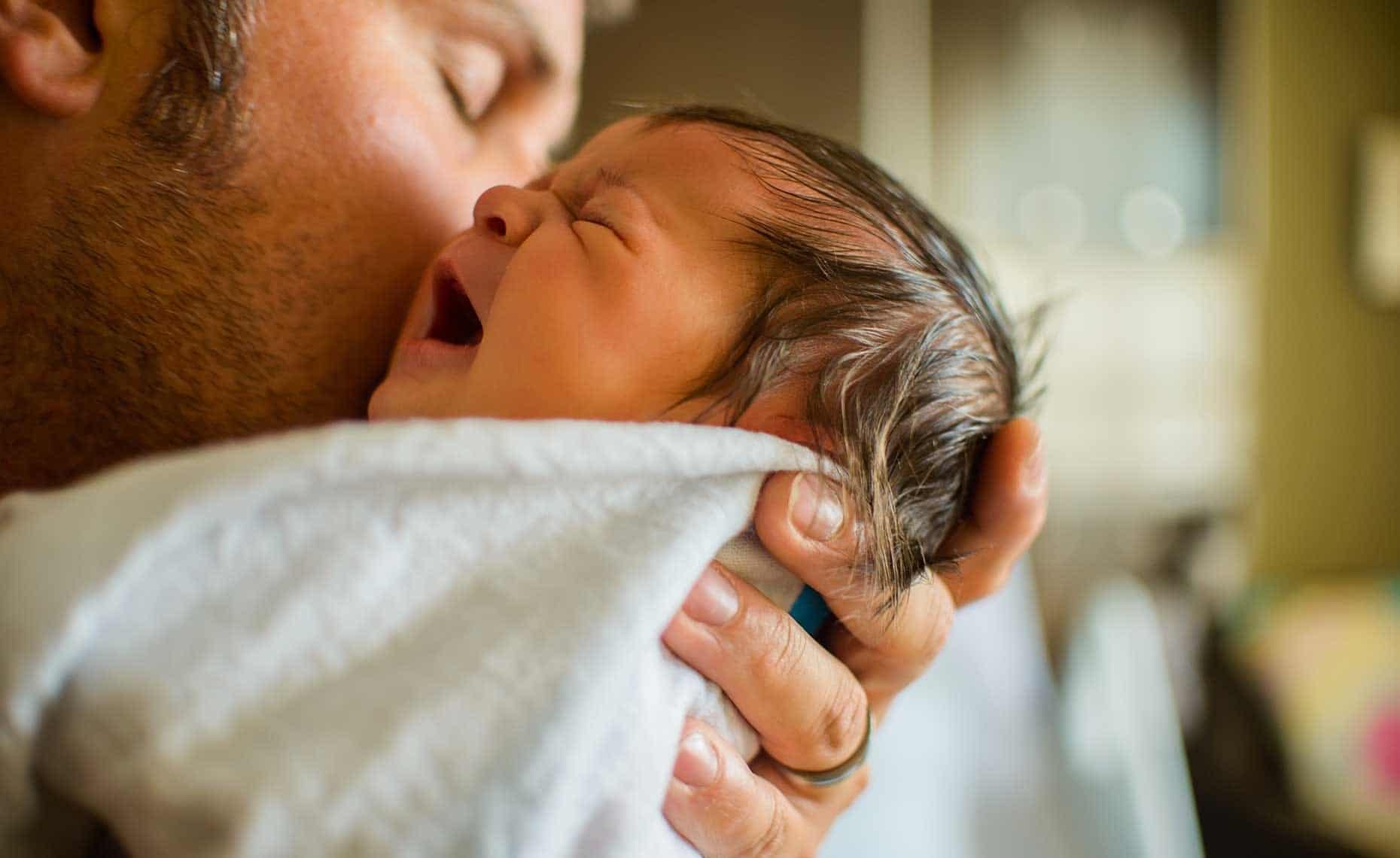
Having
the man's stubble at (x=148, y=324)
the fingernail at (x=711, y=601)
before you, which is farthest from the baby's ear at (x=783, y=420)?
the man's stubble at (x=148, y=324)

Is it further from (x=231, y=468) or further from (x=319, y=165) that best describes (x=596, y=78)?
(x=231, y=468)

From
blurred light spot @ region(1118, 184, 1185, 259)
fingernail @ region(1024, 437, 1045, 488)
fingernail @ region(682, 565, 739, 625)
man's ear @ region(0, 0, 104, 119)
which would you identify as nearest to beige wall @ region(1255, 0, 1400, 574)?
blurred light spot @ region(1118, 184, 1185, 259)

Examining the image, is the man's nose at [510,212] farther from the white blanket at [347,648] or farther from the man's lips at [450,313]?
the white blanket at [347,648]

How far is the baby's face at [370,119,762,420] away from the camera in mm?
644

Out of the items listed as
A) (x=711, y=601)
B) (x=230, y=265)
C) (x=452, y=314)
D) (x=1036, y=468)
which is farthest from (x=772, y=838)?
(x=230, y=265)

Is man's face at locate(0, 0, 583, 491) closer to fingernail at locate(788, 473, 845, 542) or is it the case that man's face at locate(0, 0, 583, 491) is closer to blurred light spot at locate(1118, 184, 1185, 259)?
fingernail at locate(788, 473, 845, 542)

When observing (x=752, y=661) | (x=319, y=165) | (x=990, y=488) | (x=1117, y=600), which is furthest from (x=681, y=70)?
(x=752, y=661)

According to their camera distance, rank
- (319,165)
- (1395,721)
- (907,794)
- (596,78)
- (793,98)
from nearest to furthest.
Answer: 1. (319,165)
2. (907,794)
3. (1395,721)
4. (596,78)
5. (793,98)

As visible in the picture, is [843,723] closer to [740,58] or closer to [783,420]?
[783,420]

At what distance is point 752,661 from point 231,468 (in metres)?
0.33

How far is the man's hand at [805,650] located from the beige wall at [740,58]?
2.19m

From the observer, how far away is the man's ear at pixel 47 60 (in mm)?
865

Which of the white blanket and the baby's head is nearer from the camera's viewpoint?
the white blanket

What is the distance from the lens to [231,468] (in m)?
0.44
